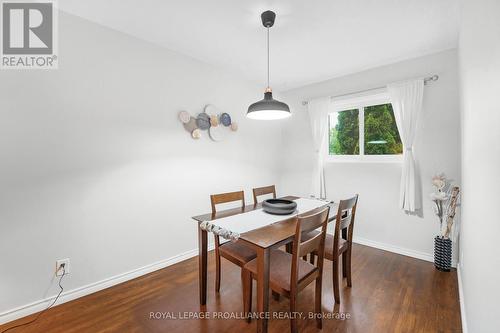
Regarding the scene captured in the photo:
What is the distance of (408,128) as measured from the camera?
2682mm

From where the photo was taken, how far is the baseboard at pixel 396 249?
8.72ft

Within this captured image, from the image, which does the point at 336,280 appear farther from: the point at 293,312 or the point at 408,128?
the point at 408,128

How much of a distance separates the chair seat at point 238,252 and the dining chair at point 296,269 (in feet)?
0.29

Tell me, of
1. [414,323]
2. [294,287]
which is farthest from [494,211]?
[414,323]

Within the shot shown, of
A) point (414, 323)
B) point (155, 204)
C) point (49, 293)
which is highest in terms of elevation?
point (155, 204)

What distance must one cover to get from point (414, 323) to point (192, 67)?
3.26 m

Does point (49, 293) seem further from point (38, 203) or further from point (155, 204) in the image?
point (155, 204)

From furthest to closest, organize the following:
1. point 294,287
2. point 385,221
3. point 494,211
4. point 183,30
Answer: point 385,221, point 183,30, point 294,287, point 494,211

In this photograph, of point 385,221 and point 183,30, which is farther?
point 385,221


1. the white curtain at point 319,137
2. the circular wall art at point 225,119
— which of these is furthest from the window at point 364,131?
the circular wall art at point 225,119

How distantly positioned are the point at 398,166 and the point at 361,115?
86 cm

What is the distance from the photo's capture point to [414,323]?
1.65 meters

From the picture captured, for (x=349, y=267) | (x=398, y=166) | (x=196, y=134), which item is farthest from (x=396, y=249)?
(x=196, y=134)

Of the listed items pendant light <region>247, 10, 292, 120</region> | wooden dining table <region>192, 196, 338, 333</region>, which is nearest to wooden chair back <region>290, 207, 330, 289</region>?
wooden dining table <region>192, 196, 338, 333</region>
